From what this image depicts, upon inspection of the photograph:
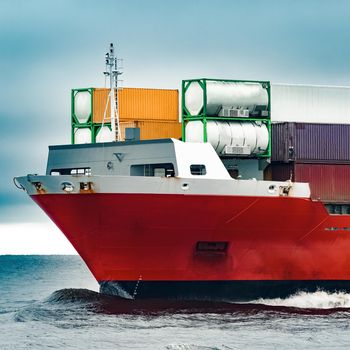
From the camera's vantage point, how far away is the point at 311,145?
4662 centimetres

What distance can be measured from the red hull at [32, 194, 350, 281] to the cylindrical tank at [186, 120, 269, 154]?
9.33ft

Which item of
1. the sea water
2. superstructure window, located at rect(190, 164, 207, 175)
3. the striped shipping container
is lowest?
the sea water

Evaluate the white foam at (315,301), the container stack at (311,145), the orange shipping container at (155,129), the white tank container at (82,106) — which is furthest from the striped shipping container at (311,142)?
the white tank container at (82,106)

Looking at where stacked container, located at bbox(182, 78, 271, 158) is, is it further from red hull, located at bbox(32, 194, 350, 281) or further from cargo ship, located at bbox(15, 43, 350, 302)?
red hull, located at bbox(32, 194, 350, 281)

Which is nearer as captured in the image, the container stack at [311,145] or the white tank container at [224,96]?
the white tank container at [224,96]

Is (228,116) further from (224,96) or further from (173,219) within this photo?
(173,219)

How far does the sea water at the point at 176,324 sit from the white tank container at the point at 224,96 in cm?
854

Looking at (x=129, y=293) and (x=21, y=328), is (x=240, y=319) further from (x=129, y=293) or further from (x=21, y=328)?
(x=21, y=328)

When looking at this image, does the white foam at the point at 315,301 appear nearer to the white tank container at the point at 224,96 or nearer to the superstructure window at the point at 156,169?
the superstructure window at the point at 156,169

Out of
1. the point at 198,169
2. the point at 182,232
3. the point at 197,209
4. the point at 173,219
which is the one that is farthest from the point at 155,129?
the point at 182,232

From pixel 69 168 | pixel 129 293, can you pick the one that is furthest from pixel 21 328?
pixel 69 168

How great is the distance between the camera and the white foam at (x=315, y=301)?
4512 cm

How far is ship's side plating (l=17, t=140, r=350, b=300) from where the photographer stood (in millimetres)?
41656

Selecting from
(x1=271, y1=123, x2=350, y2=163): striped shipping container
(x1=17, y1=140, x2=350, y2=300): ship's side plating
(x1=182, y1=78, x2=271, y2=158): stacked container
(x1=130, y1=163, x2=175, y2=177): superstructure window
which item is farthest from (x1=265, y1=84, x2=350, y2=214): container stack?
(x1=130, y1=163, x2=175, y2=177): superstructure window
